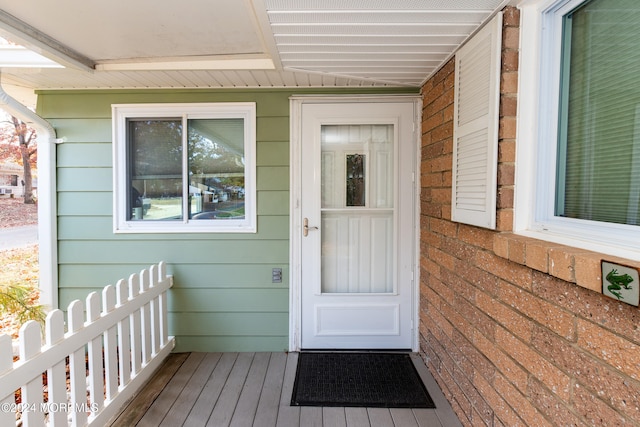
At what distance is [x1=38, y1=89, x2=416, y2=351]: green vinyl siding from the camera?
264 centimetres

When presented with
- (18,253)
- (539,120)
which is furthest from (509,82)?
(18,253)

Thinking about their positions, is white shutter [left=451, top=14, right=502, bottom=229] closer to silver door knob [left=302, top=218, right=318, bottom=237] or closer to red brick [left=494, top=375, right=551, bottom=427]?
red brick [left=494, top=375, right=551, bottom=427]

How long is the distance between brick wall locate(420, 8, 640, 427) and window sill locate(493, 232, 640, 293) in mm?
14

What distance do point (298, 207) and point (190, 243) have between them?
0.92 m

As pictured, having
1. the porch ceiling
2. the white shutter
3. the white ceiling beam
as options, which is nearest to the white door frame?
the porch ceiling

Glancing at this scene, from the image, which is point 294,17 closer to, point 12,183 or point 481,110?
point 481,110

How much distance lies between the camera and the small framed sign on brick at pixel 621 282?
84 cm

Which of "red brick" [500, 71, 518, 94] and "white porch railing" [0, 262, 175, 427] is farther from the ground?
"red brick" [500, 71, 518, 94]

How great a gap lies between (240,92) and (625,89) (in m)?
2.31

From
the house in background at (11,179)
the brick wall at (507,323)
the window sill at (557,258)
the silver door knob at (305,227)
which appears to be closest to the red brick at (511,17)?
the brick wall at (507,323)

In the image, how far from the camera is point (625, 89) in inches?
41.2

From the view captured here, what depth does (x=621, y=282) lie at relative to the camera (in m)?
0.87

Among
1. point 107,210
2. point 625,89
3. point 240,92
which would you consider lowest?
point 107,210

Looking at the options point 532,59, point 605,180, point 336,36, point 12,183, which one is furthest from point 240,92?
point 12,183
